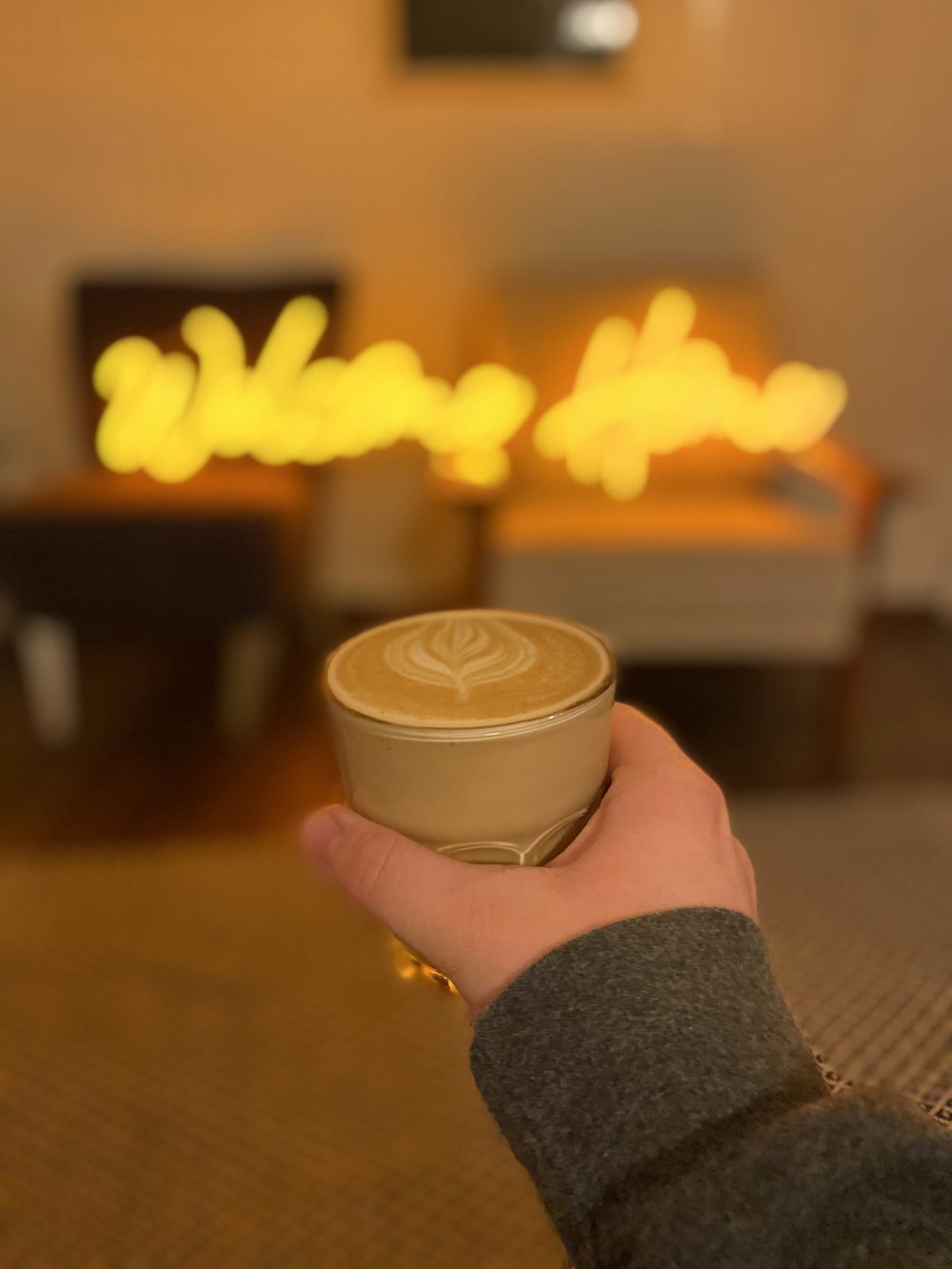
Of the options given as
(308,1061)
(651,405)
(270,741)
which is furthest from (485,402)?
(308,1061)

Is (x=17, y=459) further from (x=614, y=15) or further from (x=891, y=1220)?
(x=891, y=1220)

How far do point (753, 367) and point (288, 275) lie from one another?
1339 mm

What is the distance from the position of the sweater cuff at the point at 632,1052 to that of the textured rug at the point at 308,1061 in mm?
182

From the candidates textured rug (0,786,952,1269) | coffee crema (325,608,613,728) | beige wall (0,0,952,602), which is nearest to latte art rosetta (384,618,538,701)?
coffee crema (325,608,613,728)

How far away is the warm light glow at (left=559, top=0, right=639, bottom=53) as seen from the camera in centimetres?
267

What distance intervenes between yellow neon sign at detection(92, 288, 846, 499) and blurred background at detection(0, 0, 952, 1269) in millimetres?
58

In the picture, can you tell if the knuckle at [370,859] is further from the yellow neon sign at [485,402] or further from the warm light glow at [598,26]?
the warm light glow at [598,26]

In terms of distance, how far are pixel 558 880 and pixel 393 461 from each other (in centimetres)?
265

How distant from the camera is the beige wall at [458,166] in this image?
8.83 feet

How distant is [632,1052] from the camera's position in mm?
459

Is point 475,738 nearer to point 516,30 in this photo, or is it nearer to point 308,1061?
point 308,1061

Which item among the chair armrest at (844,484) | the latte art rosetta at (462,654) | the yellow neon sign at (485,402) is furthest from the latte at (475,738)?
the yellow neon sign at (485,402)

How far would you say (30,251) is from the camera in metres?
2.88

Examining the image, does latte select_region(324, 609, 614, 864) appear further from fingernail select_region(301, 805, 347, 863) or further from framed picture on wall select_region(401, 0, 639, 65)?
framed picture on wall select_region(401, 0, 639, 65)
